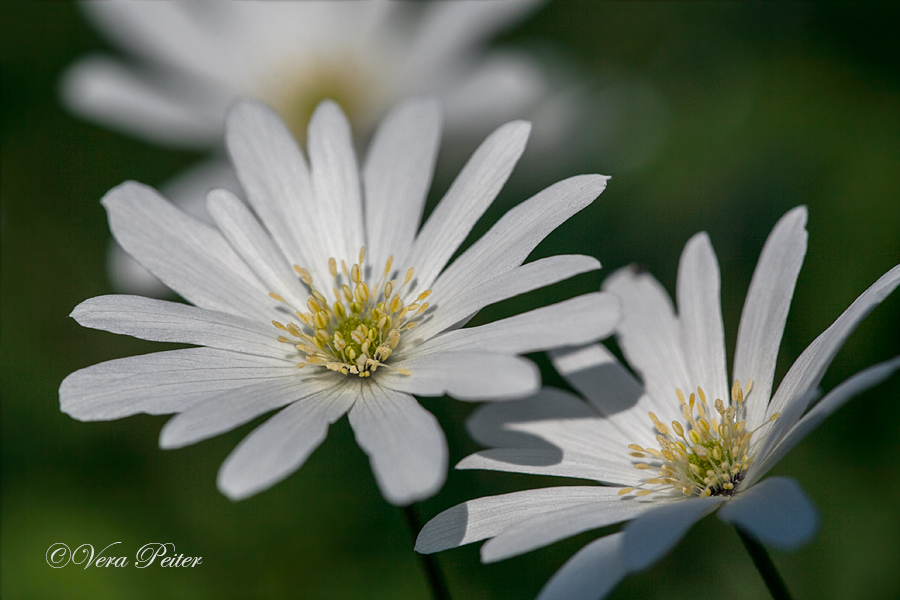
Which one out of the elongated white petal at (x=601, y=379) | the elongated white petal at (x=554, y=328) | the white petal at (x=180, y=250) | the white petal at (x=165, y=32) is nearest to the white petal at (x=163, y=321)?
the white petal at (x=180, y=250)

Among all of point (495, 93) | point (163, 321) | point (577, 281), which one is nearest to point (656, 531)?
point (163, 321)

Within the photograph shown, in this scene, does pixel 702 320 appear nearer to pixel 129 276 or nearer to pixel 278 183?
pixel 278 183

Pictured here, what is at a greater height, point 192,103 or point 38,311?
point 192,103

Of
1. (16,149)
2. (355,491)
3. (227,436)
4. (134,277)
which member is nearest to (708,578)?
(355,491)

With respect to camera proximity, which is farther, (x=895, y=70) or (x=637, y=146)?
(x=637, y=146)

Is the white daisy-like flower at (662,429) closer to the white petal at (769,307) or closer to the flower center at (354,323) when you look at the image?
the white petal at (769,307)

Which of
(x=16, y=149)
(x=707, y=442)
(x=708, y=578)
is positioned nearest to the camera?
(x=707, y=442)

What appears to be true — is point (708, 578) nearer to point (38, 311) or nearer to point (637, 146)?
point (637, 146)

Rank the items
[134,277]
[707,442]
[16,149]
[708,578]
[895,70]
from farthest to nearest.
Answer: [16,149], [895,70], [134,277], [708,578], [707,442]
